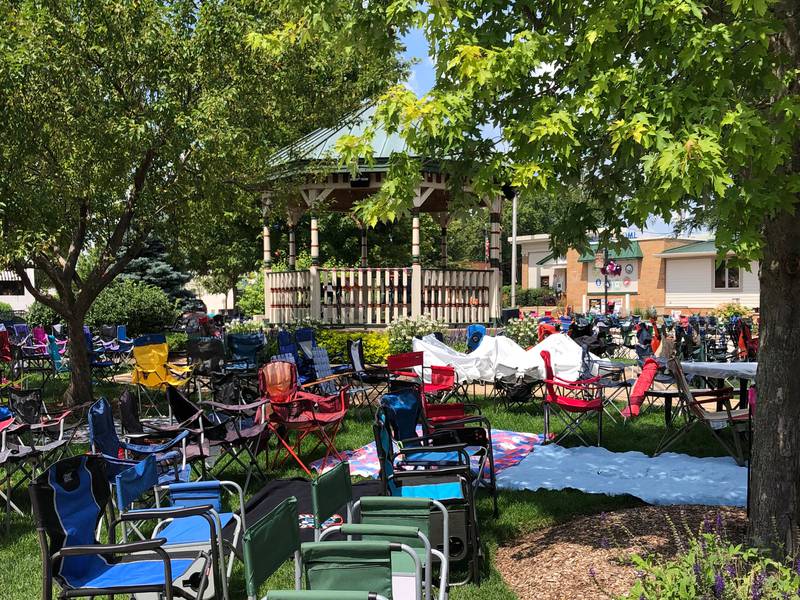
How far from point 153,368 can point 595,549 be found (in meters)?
7.99

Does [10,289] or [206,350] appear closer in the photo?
→ [206,350]

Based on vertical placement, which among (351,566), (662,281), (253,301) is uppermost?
(662,281)

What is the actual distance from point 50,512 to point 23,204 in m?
6.92

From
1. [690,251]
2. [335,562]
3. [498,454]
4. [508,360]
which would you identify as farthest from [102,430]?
[690,251]

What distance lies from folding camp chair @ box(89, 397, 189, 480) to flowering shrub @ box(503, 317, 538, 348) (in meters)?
9.94

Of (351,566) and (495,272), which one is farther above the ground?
(495,272)

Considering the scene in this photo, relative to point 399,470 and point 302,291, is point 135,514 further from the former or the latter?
point 302,291

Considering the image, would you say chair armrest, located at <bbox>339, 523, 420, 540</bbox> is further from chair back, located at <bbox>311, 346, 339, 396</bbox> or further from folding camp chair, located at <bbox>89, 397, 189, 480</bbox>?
chair back, located at <bbox>311, 346, 339, 396</bbox>

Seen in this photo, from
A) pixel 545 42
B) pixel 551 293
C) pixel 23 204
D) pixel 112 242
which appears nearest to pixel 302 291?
pixel 112 242

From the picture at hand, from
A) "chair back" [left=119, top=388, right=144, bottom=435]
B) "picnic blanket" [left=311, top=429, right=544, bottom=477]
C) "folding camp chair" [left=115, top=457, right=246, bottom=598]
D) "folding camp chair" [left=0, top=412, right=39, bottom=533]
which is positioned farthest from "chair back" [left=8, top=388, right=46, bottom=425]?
"folding camp chair" [left=115, top=457, right=246, bottom=598]

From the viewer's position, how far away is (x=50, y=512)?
3.58 m

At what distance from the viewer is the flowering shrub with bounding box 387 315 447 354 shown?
14.6 meters

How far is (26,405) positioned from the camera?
276 inches

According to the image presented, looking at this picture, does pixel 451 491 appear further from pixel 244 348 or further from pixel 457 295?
pixel 457 295
